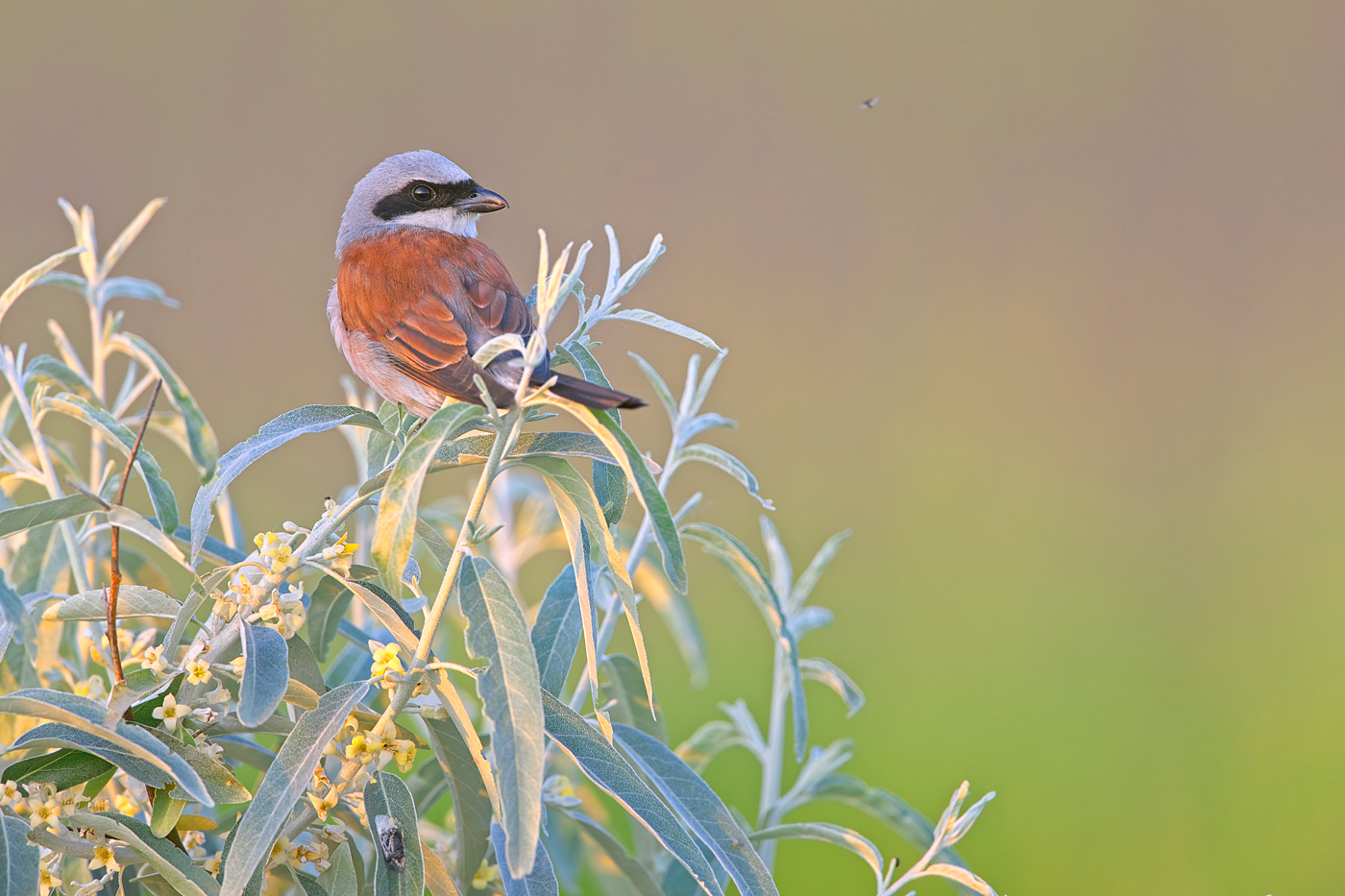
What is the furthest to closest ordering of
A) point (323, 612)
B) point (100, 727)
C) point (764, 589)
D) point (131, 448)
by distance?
point (764, 589) → point (323, 612) → point (131, 448) → point (100, 727)

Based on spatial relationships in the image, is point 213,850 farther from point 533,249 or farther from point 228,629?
point 533,249

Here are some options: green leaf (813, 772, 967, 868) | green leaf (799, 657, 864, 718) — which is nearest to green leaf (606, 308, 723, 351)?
green leaf (799, 657, 864, 718)

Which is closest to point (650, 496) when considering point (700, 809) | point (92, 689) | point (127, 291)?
point (700, 809)

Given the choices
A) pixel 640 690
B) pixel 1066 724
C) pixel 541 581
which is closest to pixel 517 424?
pixel 640 690

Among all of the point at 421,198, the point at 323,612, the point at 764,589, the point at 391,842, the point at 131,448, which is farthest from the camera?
the point at 421,198

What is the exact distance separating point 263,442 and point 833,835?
0.66m

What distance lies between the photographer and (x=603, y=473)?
958 millimetres

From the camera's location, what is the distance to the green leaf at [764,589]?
1.13 metres

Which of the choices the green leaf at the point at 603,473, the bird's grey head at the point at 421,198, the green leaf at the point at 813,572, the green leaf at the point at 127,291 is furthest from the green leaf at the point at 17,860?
the bird's grey head at the point at 421,198

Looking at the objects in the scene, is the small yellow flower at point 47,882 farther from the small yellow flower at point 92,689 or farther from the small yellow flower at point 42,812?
the small yellow flower at point 92,689

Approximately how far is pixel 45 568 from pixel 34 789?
416mm

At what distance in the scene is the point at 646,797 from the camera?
32.6 inches

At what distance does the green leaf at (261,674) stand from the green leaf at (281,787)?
0.04 m

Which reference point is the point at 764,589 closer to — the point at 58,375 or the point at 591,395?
the point at 591,395
